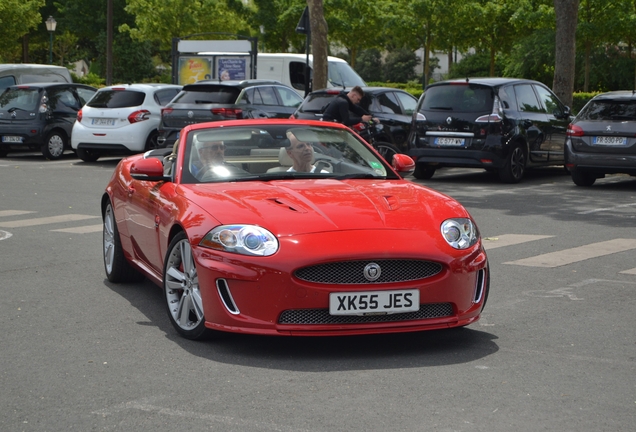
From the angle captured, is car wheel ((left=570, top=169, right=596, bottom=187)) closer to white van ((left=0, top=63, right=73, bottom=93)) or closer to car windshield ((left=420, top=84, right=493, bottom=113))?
car windshield ((left=420, top=84, right=493, bottom=113))

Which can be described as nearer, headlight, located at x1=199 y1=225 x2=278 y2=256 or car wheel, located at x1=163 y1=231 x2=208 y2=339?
headlight, located at x1=199 y1=225 x2=278 y2=256

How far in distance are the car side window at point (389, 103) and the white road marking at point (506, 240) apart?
888 cm

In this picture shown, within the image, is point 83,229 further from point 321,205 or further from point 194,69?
point 194,69

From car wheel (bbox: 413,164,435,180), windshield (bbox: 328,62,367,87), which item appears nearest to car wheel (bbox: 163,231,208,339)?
car wheel (bbox: 413,164,435,180)

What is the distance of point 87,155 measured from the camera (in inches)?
898

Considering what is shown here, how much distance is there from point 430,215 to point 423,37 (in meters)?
53.4

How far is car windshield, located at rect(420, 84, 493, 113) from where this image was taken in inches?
682

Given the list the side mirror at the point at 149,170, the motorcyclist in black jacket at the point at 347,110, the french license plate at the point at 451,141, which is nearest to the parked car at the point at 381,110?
the motorcyclist in black jacket at the point at 347,110

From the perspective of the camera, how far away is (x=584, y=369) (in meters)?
5.66

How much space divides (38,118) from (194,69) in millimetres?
9486

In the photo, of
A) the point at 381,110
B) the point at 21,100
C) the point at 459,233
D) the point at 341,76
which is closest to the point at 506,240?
the point at 459,233

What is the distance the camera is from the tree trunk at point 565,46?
79.0 ft

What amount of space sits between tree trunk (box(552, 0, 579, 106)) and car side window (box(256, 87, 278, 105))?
21.1 ft

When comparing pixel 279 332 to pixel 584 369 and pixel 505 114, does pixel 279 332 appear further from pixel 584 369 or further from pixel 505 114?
pixel 505 114
